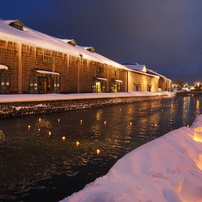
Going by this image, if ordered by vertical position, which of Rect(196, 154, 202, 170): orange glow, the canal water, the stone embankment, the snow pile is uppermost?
the stone embankment

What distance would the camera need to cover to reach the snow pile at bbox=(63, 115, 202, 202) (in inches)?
111

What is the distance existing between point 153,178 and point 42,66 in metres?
17.5

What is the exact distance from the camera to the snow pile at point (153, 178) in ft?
9.28

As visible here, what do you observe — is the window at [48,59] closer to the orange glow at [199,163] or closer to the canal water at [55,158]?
the canal water at [55,158]

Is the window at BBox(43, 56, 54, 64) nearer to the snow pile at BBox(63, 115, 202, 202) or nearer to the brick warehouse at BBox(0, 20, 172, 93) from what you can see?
the brick warehouse at BBox(0, 20, 172, 93)

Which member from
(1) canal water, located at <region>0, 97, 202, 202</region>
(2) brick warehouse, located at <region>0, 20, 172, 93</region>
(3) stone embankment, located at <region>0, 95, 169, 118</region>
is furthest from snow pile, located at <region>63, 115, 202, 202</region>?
(2) brick warehouse, located at <region>0, 20, 172, 93</region>

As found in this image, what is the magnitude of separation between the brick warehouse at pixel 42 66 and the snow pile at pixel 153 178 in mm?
14313

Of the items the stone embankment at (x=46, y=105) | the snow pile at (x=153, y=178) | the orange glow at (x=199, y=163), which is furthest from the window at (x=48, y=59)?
the orange glow at (x=199, y=163)

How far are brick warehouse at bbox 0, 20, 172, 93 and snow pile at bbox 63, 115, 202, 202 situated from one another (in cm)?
1431

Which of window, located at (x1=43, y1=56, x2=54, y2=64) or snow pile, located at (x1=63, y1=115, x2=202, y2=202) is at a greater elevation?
window, located at (x1=43, y1=56, x2=54, y2=64)

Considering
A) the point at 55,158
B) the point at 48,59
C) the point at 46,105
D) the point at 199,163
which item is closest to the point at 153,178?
the point at 199,163

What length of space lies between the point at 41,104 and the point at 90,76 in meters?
11.9

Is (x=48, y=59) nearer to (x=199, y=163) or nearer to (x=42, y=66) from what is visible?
(x=42, y=66)

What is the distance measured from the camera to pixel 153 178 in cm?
334
